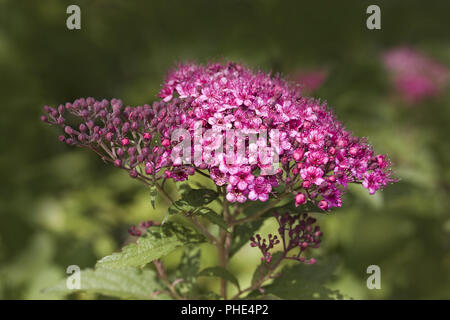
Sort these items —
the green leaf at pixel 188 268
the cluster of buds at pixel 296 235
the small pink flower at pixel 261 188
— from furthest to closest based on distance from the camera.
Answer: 1. the green leaf at pixel 188 268
2. the cluster of buds at pixel 296 235
3. the small pink flower at pixel 261 188

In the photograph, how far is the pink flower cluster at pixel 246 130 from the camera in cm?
129

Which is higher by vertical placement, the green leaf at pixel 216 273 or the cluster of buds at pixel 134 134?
the cluster of buds at pixel 134 134

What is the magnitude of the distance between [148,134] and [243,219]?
1.28ft

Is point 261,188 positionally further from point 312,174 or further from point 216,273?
point 216,273

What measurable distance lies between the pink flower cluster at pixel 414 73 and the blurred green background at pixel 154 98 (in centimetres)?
11

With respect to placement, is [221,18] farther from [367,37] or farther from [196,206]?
[196,206]

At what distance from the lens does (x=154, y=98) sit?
350cm

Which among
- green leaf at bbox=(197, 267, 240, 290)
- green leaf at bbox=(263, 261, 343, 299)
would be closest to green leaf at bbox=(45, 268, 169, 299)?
green leaf at bbox=(197, 267, 240, 290)

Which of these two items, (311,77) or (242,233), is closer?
(242,233)

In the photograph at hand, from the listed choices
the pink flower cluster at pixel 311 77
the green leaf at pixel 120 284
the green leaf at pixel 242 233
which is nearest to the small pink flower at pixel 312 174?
the green leaf at pixel 242 233

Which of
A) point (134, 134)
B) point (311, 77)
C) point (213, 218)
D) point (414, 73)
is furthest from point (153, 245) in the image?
point (414, 73)

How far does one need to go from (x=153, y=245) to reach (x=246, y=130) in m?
0.41

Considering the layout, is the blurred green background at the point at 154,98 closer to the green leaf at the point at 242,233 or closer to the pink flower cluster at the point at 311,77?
the pink flower cluster at the point at 311,77

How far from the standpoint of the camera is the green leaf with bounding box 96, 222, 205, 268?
4.36ft
